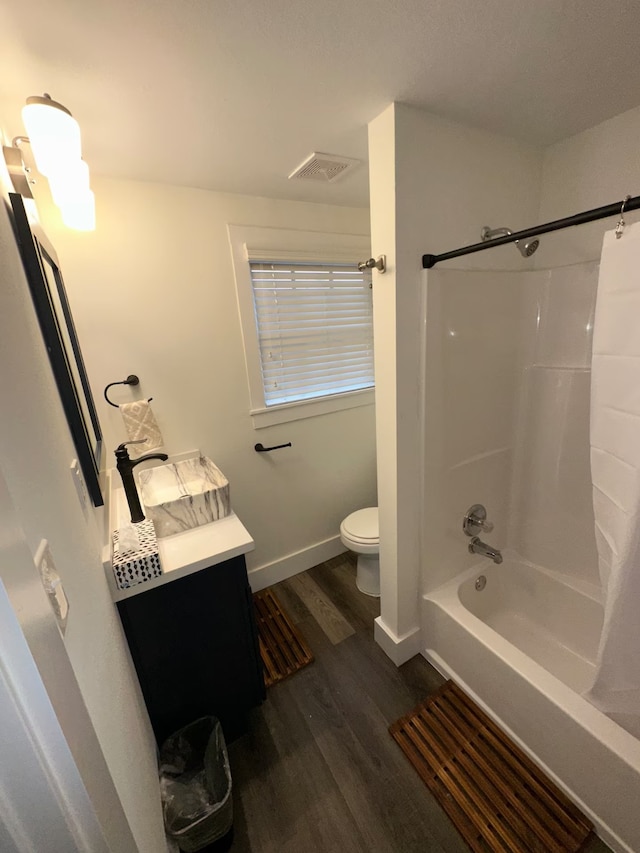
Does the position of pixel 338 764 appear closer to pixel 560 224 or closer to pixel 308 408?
pixel 308 408

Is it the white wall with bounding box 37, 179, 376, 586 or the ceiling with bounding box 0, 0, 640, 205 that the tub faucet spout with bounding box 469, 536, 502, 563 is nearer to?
the white wall with bounding box 37, 179, 376, 586

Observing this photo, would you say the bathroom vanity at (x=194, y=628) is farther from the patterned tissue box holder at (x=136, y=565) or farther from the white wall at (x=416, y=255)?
the white wall at (x=416, y=255)

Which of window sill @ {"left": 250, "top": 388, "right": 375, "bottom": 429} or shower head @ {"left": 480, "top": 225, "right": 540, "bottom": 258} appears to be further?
window sill @ {"left": 250, "top": 388, "right": 375, "bottom": 429}

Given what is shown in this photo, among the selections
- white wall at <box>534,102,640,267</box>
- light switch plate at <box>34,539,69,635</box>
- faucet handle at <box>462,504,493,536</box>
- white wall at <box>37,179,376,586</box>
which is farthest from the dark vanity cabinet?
white wall at <box>534,102,640,267</box>

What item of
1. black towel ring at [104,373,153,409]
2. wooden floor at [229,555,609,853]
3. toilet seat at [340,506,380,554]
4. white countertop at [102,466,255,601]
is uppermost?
black towel ring at [104,373,153,409]

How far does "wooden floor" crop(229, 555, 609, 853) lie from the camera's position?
1.09 metres

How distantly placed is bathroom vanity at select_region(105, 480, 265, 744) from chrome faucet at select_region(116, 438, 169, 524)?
0.14 m

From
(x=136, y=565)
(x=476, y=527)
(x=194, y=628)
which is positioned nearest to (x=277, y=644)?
(x=194, y=628)

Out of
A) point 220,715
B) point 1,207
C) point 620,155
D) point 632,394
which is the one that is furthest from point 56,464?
point 620,155

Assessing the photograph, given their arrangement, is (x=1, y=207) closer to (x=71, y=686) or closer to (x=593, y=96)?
(x=71, y=686)

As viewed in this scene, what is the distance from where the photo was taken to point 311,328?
6.75 feet

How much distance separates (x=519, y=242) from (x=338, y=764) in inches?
79.3

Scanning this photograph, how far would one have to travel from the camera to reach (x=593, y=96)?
3.77 feet

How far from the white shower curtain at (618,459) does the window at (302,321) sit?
1.40 m
